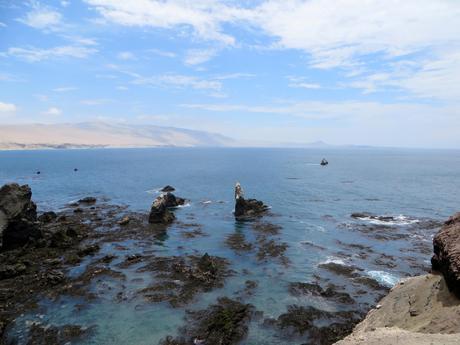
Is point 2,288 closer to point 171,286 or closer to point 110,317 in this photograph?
point 110,317

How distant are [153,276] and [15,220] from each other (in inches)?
857

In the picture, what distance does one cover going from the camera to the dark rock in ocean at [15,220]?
4564 cm

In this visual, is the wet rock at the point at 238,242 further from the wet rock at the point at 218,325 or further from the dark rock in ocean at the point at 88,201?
the dark rock in ocean at the point at 88,201

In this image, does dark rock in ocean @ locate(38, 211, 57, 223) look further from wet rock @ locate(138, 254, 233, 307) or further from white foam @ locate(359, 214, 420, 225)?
white foam @ locate(359, 214, 420, 225)

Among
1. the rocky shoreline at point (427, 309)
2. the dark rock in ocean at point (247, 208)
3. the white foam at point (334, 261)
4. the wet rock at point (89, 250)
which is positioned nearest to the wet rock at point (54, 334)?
the wet rock at point (89, 250)

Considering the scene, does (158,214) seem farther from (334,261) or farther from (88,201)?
(334,261)

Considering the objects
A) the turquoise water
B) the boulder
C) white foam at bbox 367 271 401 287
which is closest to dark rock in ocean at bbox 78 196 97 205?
the turquoise water

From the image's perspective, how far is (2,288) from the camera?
112ft

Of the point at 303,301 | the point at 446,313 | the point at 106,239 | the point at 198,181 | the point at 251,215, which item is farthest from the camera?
the point at 198,181

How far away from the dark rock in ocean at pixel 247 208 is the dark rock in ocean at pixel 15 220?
106 ft

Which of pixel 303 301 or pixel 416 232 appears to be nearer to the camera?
pixel 303 301

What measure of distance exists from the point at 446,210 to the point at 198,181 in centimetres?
7197

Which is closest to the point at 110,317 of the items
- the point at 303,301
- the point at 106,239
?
the point at 303,301

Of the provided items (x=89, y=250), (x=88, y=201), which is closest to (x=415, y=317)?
(x=89, y=250)
